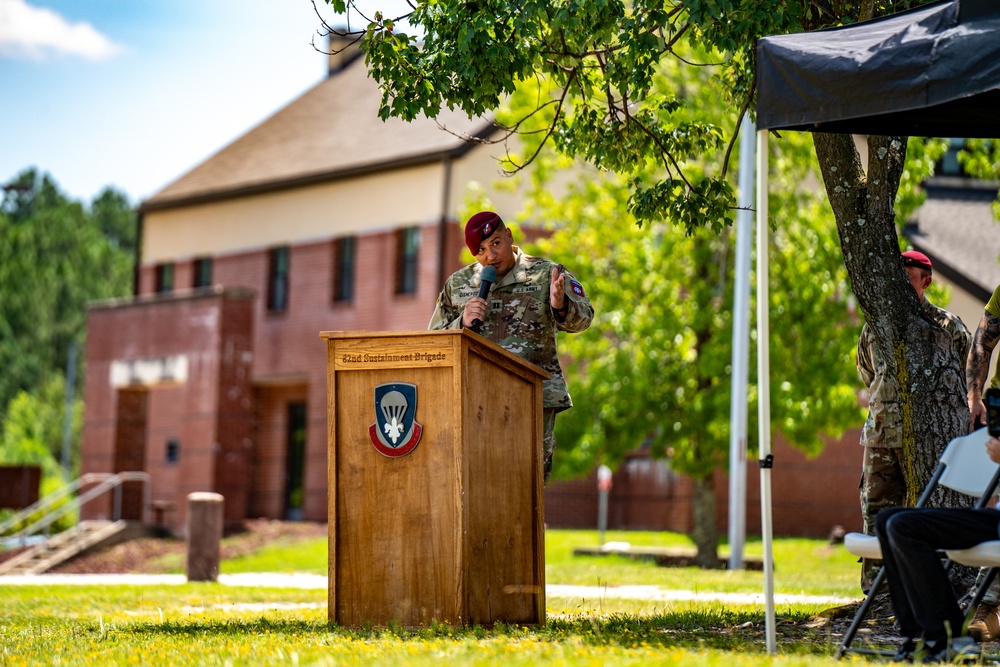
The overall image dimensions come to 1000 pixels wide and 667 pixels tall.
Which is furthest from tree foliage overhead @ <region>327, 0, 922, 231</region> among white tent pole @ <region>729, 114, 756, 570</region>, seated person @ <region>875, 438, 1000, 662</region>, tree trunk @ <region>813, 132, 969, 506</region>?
white tent pole @ <region>729, 114, 756, 570</region>

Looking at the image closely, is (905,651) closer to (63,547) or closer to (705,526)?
(705,526)

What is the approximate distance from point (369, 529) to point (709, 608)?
3367mm

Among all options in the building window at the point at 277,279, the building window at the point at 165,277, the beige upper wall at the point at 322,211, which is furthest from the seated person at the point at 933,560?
the building window at the point at 165,277

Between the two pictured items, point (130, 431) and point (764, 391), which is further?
point (130, 431)

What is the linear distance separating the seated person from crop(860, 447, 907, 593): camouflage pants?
2.56 m

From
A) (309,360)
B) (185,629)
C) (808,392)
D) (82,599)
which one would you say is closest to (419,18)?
(185,629)

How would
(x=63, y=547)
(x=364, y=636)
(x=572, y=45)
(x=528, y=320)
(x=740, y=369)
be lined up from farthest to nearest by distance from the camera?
(x=63, y=547), (x=740, y=369), (x=572, y=45), (x=528, y=320), (x=364, y=636)

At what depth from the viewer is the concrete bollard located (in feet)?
58.4

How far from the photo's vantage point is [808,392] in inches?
853

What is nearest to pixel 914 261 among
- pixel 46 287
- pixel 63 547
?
pixel 63 547

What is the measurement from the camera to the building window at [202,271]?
38.1 m

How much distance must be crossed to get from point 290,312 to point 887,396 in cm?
2764

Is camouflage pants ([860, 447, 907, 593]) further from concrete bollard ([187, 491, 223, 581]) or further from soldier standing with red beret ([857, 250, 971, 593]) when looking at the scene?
concrete bollard ([187, 491, 223, 581])

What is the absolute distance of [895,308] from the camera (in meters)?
8.41
